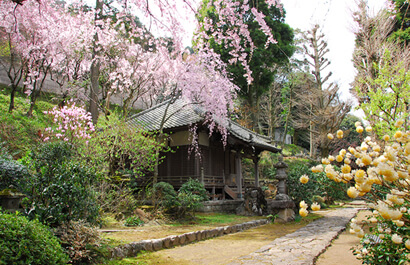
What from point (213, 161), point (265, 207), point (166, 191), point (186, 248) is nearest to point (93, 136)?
point (166, 191)

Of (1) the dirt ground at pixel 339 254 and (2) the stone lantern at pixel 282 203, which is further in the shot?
(2) the stone lantern at pixel 282 203

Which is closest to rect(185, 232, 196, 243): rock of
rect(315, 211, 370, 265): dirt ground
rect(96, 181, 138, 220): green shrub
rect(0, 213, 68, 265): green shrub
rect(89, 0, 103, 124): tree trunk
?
rect(96, 181, 138, 220): green shrub

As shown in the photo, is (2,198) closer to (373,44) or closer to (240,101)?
(373,44)

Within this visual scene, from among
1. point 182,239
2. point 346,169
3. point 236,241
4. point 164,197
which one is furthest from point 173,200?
point 346,169

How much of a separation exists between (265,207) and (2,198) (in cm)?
960

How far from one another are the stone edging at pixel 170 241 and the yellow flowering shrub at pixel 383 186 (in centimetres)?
353

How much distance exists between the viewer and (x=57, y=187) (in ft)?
14.2

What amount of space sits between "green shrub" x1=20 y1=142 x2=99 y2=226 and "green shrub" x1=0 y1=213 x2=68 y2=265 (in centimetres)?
97

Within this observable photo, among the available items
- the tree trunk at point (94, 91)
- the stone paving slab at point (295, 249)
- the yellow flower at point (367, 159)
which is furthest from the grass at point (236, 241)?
the tree trunk at point (94, 91)

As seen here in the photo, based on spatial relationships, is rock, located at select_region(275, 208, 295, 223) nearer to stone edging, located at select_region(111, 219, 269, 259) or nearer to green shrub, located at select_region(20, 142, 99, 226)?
stone edging, located at select_region(111, 219, 269, 259)

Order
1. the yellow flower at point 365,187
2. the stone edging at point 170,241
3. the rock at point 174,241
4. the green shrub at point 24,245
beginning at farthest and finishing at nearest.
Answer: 1. the rock at point 174,241
2. the stone edging at point 170,241
3. the green shrub at point 24,245
4. the yellow flower at point 365,187

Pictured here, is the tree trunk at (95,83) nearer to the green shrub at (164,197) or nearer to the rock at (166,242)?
the green shrub at (164,197)

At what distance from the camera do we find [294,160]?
1010 inches

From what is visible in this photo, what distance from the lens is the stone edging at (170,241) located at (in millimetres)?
4805
